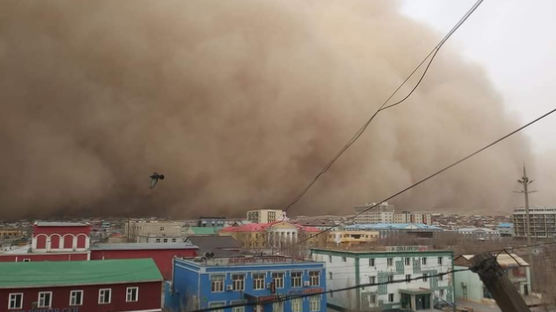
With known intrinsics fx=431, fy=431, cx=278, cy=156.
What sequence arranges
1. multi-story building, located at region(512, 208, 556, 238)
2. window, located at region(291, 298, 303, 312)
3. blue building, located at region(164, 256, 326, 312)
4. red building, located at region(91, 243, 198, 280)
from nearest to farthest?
blue building, located at region(164, 256, 326, 312)
window, located at region(291, 298, 303, 312)
red building, located at region(91, 243, 198, 280)
multi-story building, located at region(512, 208, 556, 238)

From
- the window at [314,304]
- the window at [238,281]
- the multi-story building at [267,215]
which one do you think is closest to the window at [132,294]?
the window at [238,281]

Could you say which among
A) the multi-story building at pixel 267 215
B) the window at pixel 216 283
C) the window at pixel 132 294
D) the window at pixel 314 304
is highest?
the multi-story building at pixel 267 215

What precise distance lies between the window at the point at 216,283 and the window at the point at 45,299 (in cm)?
258

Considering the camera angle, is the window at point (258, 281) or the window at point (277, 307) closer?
the window at point (277, 307)

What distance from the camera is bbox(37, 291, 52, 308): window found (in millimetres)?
6785

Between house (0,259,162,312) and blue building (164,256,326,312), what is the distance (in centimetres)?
73

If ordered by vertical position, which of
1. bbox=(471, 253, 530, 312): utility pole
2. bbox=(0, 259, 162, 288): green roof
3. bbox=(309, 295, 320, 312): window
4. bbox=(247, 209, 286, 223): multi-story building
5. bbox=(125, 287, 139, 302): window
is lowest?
bbox=(309, 295, 320, 312): window

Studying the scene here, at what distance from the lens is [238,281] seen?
25.9 ft

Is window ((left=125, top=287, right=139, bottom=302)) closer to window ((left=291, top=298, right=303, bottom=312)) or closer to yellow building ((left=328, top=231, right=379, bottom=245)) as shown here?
window ((left=291, top=298, right=303, bottom=312))

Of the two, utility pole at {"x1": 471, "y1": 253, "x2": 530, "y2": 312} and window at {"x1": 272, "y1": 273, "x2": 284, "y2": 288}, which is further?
window at {"x1": 272, "y1": 273, "x2": 284, "y2": 288}

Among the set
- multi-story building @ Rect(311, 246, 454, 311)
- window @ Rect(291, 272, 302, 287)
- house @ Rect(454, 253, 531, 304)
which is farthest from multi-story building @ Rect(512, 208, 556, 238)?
window @ Rect(291, 272, 302, 287)

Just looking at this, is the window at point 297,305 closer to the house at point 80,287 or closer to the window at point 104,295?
the house at point 80,287

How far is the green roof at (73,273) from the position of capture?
6832 mm

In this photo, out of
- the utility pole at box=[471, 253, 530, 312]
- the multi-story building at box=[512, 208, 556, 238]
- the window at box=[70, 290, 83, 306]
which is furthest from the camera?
the multi-story building at box=[512, 208, 556, 238]
